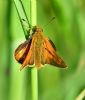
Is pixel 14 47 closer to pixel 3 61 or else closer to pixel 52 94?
pixel 3 61

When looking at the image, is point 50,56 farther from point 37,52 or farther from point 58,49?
point 58,49

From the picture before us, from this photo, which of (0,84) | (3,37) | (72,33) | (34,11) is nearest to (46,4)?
(72,33)

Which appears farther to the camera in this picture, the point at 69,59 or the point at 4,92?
the point at 69,59

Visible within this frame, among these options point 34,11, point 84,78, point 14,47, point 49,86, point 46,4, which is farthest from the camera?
point 46,4

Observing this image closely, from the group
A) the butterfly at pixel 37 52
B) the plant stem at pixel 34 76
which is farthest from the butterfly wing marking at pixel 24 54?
the plant stem at pixel 34 76

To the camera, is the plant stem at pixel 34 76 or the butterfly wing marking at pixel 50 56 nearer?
the plant stem at pixel 34 76

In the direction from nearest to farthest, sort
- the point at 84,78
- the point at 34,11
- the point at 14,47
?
the point at 34,11, the point at 84,78, the point at 14,47

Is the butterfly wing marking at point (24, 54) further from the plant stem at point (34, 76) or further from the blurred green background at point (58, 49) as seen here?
the plant stem at point (34, 76)
